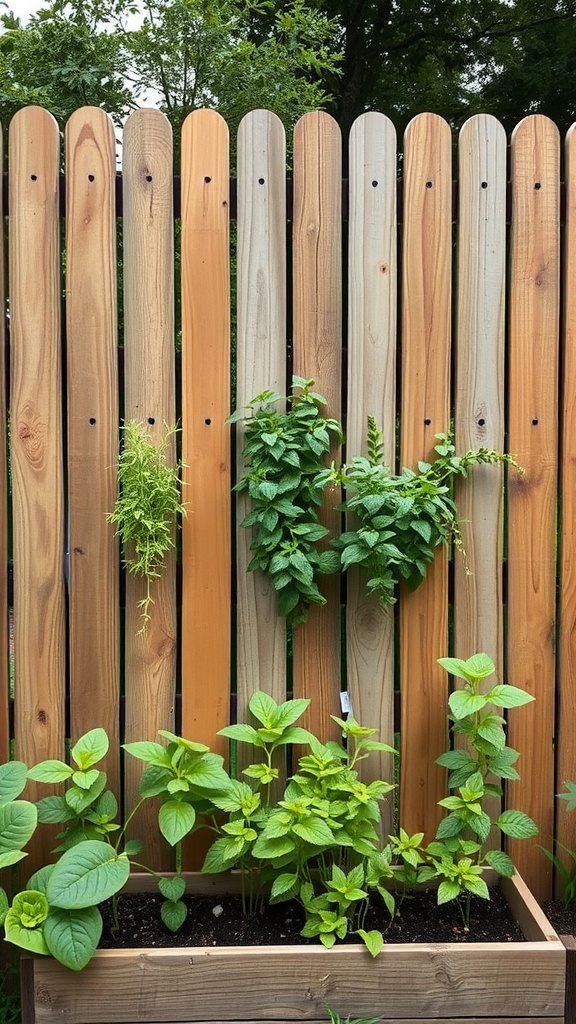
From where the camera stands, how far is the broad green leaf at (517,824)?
2.23 meters

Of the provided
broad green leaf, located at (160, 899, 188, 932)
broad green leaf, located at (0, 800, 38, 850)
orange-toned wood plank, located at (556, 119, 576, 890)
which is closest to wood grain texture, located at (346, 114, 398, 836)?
orange-toned wood plank, located at (556, 119, 576, 890)

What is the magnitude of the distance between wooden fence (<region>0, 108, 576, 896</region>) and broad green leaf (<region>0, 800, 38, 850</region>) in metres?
0.40

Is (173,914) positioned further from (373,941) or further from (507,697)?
(507,697)

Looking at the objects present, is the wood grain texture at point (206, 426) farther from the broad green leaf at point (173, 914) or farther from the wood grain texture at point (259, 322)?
the broad green leaf at point (173, 914)

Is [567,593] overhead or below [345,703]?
overhead

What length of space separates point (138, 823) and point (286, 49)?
13.9 feet

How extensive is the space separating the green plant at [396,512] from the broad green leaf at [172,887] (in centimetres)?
108

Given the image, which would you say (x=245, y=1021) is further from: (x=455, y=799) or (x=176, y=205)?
(x=176, y=205)

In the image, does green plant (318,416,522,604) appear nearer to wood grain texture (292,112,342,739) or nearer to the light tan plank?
wood grain texture (292,112,342,739)

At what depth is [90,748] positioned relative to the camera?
2193 millimetres

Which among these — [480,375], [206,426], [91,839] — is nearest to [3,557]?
[206,426]

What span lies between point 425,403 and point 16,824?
182cm

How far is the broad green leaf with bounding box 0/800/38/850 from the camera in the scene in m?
1.98

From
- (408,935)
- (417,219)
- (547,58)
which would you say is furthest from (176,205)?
(547,58)
